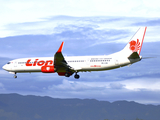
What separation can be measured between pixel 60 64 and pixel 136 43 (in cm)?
1525

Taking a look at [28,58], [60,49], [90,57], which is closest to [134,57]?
[90,57]

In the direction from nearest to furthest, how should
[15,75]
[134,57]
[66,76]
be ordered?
1. [134,57]
2. [66,76]
3. [15,75]

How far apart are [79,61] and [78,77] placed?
17.0 feet

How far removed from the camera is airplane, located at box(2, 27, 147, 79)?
60.2 m

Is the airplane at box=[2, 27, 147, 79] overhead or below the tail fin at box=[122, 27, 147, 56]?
below

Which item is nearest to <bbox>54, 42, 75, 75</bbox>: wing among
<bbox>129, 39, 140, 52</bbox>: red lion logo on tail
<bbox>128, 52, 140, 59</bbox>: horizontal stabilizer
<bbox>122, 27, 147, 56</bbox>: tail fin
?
<bbox>122, 27, 147, 56</bbox>: tail fin

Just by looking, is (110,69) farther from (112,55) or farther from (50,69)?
(50,69)

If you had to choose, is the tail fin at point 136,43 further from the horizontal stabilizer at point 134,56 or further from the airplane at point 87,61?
the horizontal stabilizer at point 134,56

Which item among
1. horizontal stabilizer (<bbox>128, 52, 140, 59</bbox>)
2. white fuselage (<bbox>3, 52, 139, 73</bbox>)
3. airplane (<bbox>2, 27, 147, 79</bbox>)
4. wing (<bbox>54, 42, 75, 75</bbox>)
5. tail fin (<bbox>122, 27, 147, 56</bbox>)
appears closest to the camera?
horizontal stabilizer (<bbox>128, 52, 140, 59</bbox>)

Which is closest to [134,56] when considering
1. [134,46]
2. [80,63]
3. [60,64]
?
[134,46]

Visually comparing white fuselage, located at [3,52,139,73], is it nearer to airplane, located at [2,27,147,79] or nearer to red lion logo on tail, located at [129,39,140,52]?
airplane, located at [2,27,147,79]

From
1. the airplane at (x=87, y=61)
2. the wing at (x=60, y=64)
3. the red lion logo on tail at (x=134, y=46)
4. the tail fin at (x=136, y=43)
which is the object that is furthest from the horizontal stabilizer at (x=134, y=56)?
the wing at (x=60, y=64)

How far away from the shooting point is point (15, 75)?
71.4 metres

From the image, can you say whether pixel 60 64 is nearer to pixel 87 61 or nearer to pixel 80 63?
pixel 80 63
